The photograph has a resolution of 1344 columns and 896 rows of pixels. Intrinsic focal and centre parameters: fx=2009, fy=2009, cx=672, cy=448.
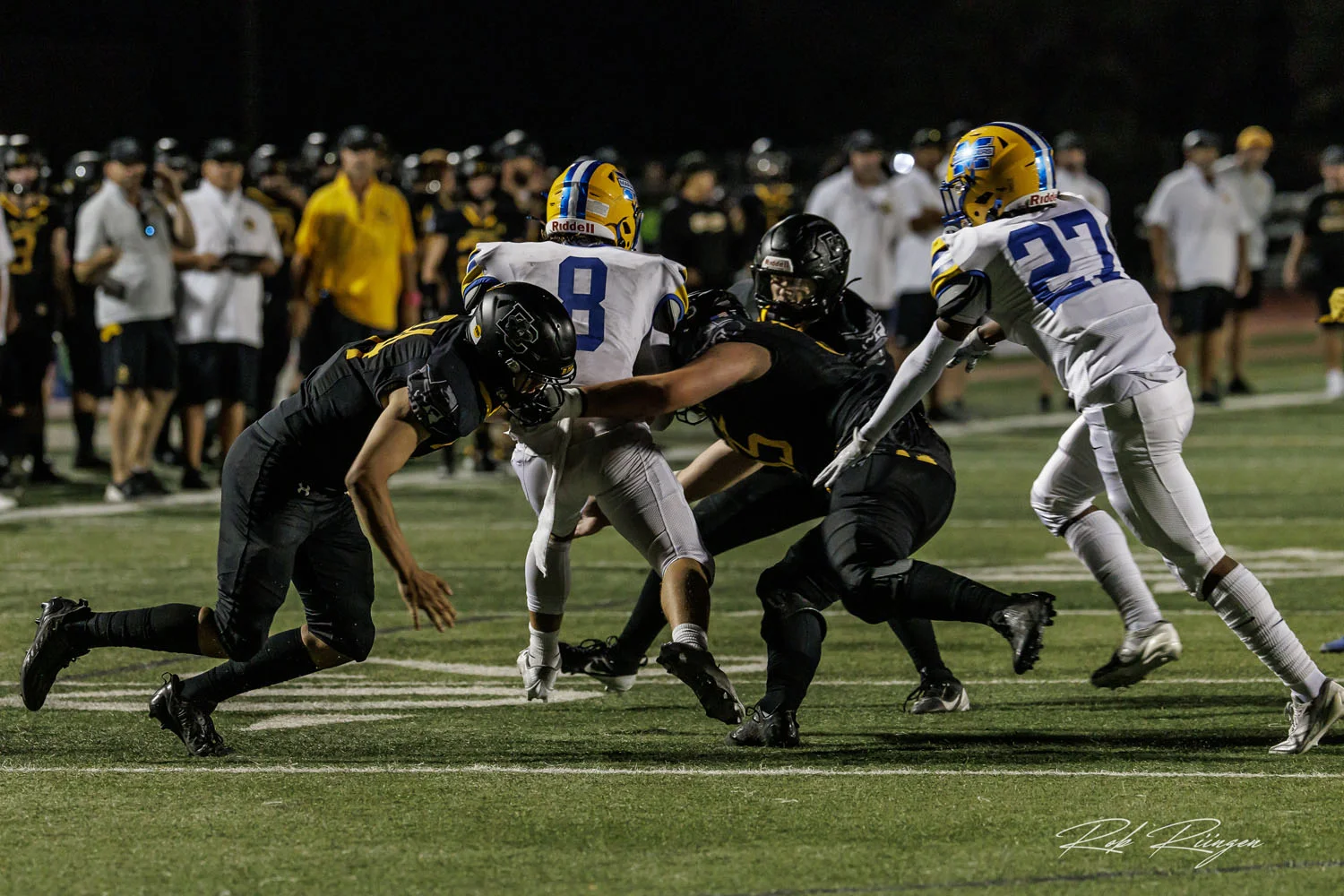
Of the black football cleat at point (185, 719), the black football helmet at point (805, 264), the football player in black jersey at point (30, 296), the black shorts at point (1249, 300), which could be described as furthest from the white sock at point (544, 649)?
the black shorts at point (1249, 300)

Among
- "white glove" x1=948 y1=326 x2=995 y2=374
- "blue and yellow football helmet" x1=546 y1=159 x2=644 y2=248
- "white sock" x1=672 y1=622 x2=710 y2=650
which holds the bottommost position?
"white sock" x1=672 y1=622 x2=710 y2=650

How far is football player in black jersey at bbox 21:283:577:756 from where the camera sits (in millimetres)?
4941

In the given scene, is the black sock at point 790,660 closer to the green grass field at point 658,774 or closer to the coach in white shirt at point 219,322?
the green grass field at point 658,774

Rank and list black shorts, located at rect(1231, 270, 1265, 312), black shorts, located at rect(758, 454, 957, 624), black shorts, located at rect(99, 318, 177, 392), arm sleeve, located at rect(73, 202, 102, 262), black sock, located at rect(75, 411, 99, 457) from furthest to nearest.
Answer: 1. black shorts, located at rect(1231, 270, 1265, 312)
2. black sock, located at rect(75, 411, 99, 457)
3. arm sleeve, located at rect(73, 202, 102, 262)
4. black shorts, located at rect(99, 318, 177, 392)
5. black shorts, located at rect(758, 454, 957, 624)

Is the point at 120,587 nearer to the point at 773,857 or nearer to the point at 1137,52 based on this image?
the point at 773,857

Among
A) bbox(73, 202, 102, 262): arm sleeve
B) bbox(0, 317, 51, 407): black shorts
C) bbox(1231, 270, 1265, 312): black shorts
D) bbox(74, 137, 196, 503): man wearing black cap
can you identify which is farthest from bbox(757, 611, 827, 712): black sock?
bbox(1231, 270, 1265, 312): black shorts

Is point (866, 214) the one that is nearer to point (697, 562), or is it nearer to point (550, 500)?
point (550, 500)

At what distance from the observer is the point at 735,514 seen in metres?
6.12

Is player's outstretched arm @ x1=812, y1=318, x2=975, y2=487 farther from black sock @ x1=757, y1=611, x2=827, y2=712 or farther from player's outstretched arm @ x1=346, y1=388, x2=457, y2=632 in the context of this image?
player's outstretched arm @ x1=346, y1=388, x2=457, y2=632

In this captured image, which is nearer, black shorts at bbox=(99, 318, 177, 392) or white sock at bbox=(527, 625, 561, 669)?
white sock at bbox=(527, 625, 561, 669)

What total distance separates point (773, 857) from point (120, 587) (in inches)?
202

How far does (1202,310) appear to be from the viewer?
16.5 metres

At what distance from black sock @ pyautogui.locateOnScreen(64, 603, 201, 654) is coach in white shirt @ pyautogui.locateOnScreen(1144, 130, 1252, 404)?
1240 cm

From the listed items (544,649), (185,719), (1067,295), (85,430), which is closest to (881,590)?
(1067,295)
